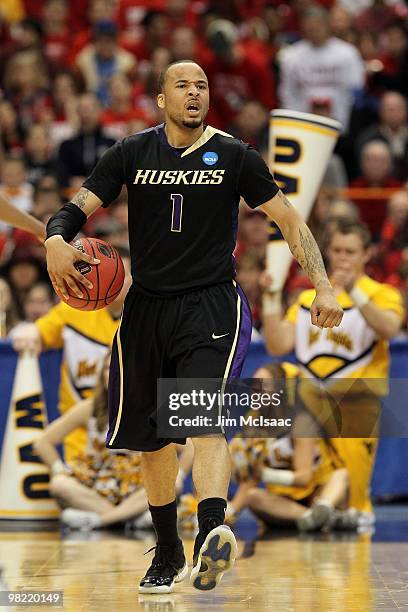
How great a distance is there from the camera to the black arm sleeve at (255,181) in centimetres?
653

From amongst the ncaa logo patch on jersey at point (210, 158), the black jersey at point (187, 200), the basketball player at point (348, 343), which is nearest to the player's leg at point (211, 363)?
the black jersey at point (187, 200)

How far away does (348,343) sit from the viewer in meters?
9.86

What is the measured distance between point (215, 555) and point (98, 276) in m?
1.49

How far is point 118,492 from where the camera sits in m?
9.83

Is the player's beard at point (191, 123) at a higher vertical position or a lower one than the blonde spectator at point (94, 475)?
higher

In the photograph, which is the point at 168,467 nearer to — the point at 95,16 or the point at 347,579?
the point at 347,579

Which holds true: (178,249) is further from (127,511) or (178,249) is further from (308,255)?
(127,511)

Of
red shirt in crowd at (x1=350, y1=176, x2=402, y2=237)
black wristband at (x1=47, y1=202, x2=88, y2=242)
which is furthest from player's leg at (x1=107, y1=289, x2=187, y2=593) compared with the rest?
red shirt in crowd at (x1=350, y1=176, x2=402, y2=237)

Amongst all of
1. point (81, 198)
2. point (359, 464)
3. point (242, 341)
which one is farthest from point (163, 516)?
point (359, 464)

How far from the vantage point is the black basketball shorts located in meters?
6.46

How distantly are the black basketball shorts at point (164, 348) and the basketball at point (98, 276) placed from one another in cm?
12

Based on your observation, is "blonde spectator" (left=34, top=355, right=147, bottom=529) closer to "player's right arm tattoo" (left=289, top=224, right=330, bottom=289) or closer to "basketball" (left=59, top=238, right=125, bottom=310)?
"basketball" (left=59, top=238, right=125, bottom=310)

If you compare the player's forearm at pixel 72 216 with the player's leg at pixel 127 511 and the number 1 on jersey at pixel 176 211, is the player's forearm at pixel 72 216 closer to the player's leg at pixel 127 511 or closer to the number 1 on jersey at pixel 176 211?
the number 1 on jersey at pixel 176 211

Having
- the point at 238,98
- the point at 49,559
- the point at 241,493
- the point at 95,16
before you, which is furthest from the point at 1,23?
the point at 49,559
